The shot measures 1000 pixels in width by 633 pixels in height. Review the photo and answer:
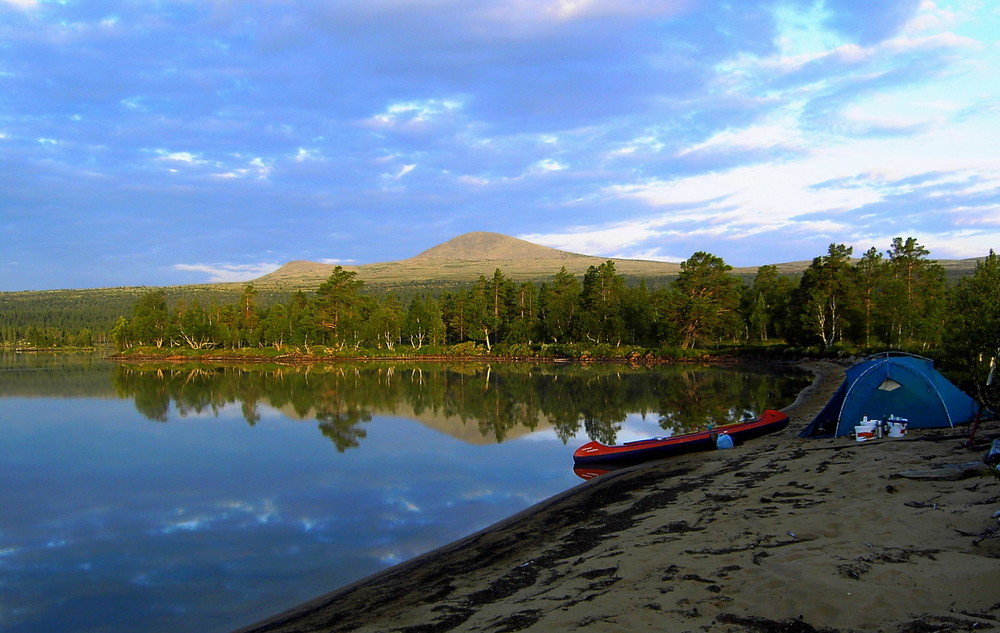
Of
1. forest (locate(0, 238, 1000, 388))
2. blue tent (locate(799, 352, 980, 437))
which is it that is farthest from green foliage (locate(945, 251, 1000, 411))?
forest (locate(0, 238, 1000, 388))

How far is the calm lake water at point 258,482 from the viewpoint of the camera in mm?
10617

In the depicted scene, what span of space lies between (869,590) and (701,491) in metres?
6.33

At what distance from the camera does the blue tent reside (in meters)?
15.8

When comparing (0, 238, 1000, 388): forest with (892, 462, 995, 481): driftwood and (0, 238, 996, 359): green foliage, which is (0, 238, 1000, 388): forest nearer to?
(0, 238, 996, 359): green foliage

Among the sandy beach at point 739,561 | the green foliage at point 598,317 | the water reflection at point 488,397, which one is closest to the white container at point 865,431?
the sandy beach at point 739,561

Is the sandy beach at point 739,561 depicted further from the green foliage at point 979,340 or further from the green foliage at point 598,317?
the green foliage at point 598,317

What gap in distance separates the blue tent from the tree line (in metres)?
40.9

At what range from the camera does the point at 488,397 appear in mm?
38812

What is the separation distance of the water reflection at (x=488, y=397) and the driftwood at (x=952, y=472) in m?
13.4

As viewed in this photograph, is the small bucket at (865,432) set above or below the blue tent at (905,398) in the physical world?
below

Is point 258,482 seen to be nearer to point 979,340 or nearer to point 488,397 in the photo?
point 979,340

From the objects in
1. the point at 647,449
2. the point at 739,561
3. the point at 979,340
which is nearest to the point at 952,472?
the point at 979,340

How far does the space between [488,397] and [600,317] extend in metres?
44.0

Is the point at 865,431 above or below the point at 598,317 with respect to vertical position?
below
